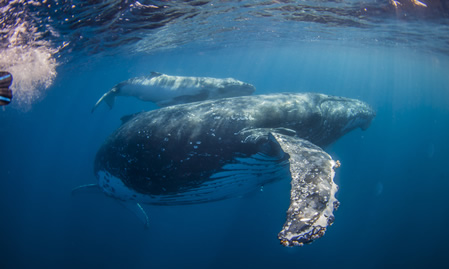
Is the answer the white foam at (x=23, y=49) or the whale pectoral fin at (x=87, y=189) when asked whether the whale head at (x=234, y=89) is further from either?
the white foam at (x=23, y=49)

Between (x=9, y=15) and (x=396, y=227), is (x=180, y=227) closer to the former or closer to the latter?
(x=9, y=15)

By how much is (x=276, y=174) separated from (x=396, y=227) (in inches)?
1050

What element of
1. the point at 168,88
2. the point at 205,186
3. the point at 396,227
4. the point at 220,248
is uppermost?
the point at 168,88

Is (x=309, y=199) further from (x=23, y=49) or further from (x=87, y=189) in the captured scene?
(x=23, y=49)

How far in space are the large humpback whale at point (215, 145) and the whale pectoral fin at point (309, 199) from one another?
20 cm

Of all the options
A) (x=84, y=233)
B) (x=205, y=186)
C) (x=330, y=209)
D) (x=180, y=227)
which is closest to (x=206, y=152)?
(x=205, y=186)

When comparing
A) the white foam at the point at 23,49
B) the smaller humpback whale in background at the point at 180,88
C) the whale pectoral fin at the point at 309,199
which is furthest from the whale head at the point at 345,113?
the white foam at the point at 23,49

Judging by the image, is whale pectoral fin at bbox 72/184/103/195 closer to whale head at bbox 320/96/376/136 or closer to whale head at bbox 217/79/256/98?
whale head at bbox 217/79/256/98

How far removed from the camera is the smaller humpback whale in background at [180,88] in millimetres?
9555

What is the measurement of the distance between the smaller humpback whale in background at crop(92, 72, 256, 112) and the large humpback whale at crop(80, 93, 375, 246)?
3233 millimetres

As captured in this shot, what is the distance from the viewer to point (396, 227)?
24875 millimetres

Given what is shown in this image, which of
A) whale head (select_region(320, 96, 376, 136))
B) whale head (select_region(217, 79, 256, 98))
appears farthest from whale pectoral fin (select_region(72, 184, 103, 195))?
whale head (select_region(320, 96, 376, 136))

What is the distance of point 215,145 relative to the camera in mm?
5059

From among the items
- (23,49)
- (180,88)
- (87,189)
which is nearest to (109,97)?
(180,88)
